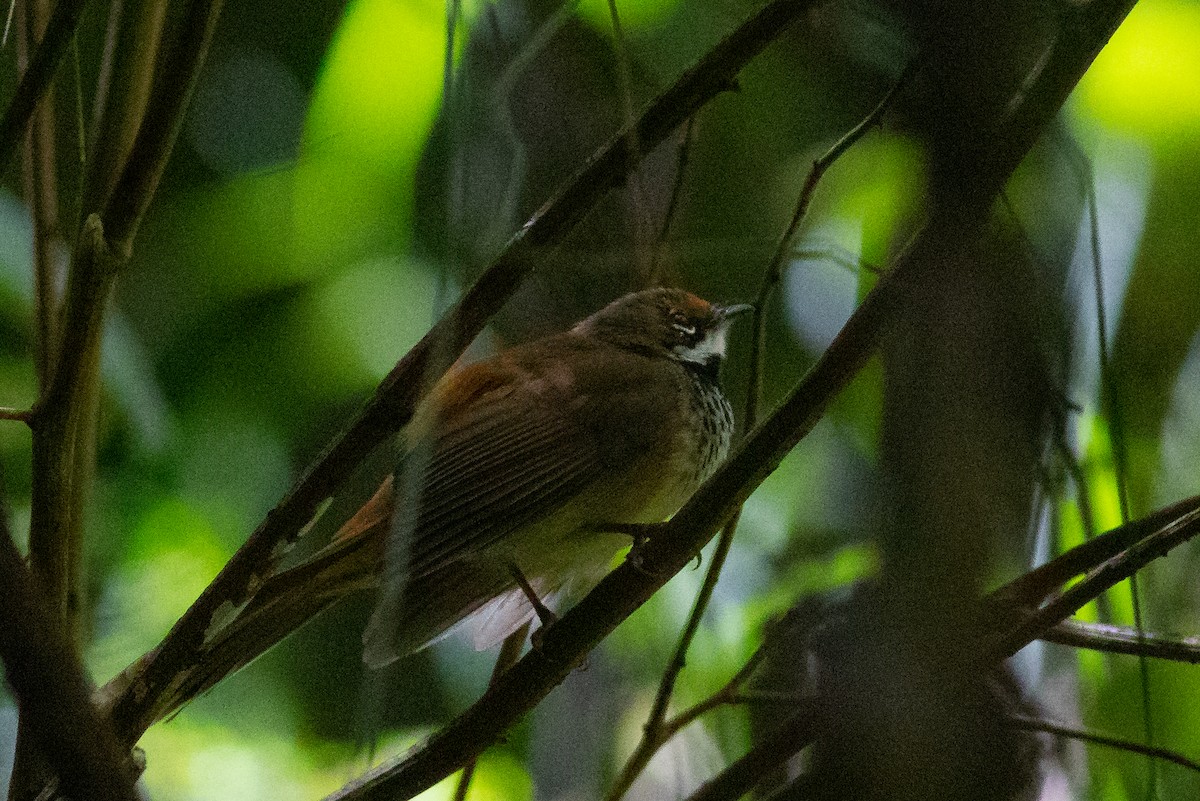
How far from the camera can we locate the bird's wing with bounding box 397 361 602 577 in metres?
2.73

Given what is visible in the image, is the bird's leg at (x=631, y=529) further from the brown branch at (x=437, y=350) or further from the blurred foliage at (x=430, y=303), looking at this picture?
the brown branch at (x=437, y=350)

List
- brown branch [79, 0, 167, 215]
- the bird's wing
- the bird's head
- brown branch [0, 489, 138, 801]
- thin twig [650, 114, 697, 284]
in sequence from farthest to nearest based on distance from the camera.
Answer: the bird's head, the bird's wing, thin twig [650, 114, 697, 284], brown branch [79, 0, 167, 215], brown branch [0, 489, 138, 801]

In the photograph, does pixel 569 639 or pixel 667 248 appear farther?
pixel 667 248

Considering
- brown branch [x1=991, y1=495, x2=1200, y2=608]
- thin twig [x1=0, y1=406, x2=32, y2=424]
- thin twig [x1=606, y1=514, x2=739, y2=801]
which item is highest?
thin twig [x1=0, y1=406, x2=32, y2=424]

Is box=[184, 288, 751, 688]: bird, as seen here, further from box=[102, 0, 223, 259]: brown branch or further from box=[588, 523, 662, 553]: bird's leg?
box=[102, 0, 223, 259]: brown branch

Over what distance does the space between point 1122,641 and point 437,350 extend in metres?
1.10

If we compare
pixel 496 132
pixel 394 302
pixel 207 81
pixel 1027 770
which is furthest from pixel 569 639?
pixel 207 81

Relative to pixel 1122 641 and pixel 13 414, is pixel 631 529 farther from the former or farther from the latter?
pixel 13 414

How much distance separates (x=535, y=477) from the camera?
2906 mm

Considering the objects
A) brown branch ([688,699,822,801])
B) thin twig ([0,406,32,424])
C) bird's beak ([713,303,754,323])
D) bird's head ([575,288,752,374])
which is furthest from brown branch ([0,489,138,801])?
bird's head ([575,288,752,374])

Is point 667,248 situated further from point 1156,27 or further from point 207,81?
point 207,81

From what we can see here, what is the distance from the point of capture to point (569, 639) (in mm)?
1988

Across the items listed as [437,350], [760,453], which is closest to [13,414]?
[437,350]

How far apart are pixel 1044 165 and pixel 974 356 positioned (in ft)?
2.26
